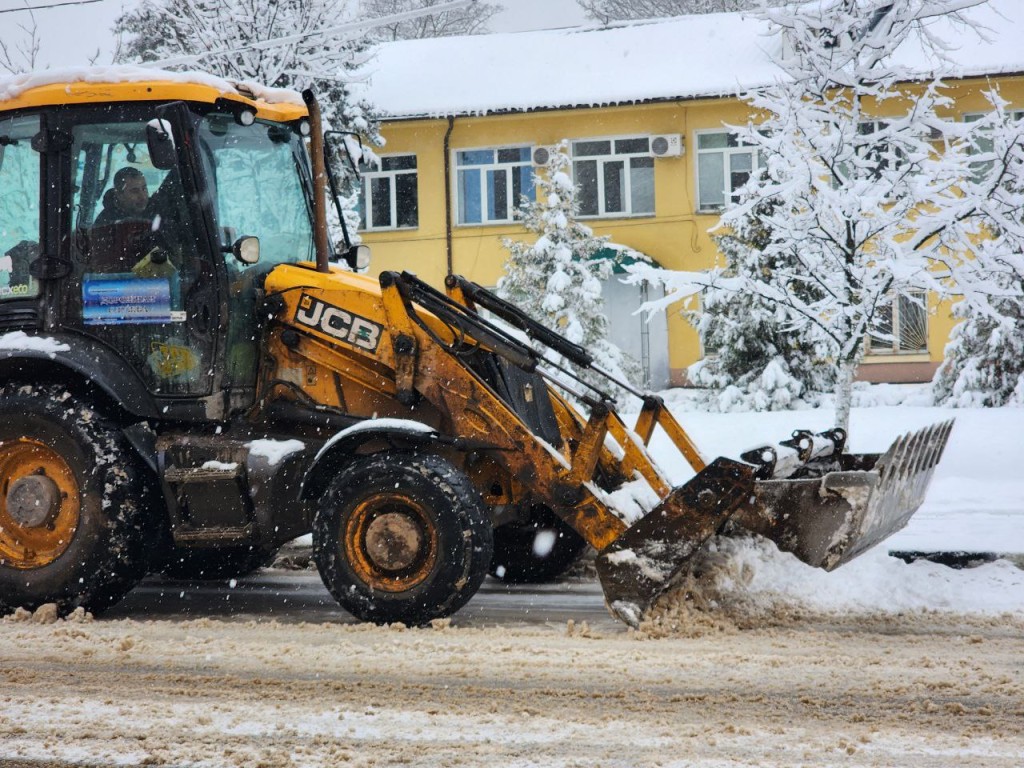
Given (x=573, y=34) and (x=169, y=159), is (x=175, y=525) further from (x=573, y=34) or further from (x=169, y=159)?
(x=573, y=34)

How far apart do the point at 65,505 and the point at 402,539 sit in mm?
1928

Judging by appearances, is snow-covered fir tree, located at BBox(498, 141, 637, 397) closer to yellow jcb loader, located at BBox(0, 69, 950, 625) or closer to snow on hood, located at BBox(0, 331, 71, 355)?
yellow jcb loader, located at BBox(0, 69, 950, 625)

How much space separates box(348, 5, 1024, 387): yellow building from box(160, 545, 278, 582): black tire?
17.4 meters

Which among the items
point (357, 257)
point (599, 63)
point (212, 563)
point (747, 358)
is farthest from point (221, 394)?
point (599, 63)

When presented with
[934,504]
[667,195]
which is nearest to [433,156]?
[667,195]

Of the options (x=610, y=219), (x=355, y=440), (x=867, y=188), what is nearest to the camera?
(x=355, y=440)

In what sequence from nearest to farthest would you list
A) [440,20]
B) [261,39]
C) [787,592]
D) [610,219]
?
[787,592], [261,39], [610,219], [440,20]

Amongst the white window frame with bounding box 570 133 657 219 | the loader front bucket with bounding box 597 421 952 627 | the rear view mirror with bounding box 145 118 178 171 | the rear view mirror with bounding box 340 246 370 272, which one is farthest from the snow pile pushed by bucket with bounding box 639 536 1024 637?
the white window frame with bounding box 570 133 657 219

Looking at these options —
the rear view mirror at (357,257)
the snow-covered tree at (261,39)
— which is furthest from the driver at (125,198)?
the snow-covered tree at (261,39)

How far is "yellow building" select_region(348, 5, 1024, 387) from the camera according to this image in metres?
25.2

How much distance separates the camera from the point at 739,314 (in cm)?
1928

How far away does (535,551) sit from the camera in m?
8.14

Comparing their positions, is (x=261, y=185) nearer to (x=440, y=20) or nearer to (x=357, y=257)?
(x=357, y=257)

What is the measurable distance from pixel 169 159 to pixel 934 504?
283 inches
